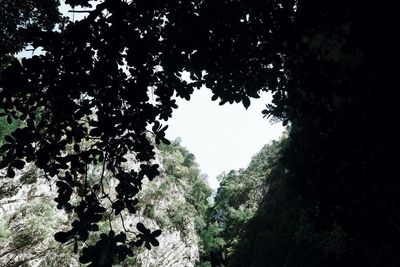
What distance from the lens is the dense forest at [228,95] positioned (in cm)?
277

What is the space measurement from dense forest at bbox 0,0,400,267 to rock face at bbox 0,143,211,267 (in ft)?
38.3

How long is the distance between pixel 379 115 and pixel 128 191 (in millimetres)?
2560

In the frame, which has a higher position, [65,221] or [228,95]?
[65,221]

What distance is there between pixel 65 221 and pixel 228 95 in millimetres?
24210

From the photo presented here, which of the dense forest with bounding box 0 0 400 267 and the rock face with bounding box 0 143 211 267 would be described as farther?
the rock face with bounding box 0 143 211 267

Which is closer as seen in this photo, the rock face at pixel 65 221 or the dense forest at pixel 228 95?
the dense forest at pixel 228 95

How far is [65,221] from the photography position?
2528 centimetres

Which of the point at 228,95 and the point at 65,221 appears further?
the point at 65,221

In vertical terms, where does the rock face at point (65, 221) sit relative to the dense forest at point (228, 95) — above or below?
above

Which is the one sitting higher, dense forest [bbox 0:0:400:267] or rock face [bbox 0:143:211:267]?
rock face [bbox 0:143:211:267]

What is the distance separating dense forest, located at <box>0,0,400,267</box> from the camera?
2.77m

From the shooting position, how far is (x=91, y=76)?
3475 millimetres

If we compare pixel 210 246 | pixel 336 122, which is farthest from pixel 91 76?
pixel 210 246

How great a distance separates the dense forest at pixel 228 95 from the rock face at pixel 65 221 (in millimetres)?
11671
